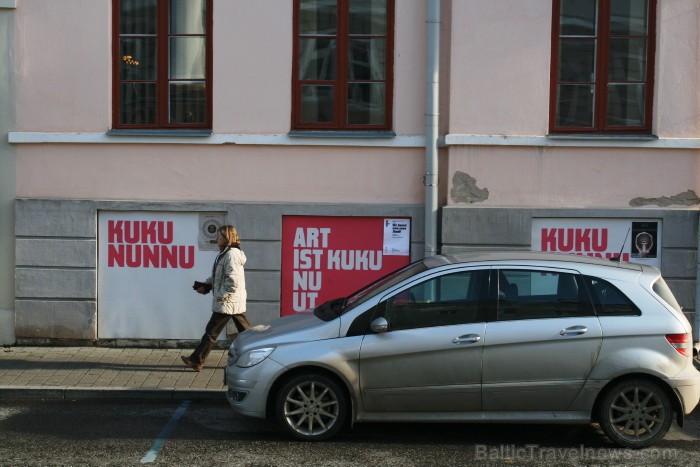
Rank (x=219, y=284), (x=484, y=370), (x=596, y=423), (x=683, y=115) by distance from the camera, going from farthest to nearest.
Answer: (x=683, y=115) → (x=219, y=284) → (x=596, y=423) → (x=484, y=370)

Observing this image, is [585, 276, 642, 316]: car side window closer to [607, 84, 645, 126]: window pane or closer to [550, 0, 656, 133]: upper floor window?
[550, 0, 656, 133]: upper floor window

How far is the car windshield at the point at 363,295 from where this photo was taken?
732cm

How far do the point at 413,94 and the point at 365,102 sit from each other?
26.1 inches

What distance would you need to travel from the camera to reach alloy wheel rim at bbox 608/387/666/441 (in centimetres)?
696

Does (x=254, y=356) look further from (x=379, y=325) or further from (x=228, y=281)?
(x=228, y=281)

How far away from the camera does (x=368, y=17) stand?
11109 mm

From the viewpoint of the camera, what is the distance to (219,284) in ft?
31.1

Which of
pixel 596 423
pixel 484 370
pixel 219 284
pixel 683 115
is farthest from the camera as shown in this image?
pixel 683 115

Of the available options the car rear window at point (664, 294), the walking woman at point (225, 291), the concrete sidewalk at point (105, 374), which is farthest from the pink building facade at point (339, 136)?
the car rear window at point (664, 294)

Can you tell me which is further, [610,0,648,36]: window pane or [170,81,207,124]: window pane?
[170,81,207,124]: window pane

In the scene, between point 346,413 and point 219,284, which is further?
point 219,284

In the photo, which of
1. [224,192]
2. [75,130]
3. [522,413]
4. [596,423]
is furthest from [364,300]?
[75,130]

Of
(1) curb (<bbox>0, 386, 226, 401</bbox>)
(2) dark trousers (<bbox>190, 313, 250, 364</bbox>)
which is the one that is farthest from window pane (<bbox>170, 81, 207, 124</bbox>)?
(1) curb (<bbox>0, 386, 226, 401</bbox>)

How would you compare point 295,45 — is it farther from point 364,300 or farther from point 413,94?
point 364,300
